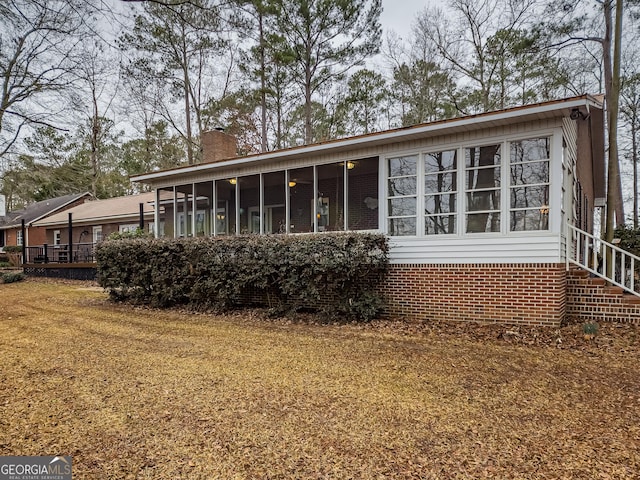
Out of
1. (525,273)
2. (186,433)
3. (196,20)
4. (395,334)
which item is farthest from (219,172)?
(186,433)

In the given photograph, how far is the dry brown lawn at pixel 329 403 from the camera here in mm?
2455

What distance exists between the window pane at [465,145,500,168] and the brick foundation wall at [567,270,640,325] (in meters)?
2.31

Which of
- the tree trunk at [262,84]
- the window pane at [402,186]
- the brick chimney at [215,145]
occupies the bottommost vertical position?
the window pane at [402,186]

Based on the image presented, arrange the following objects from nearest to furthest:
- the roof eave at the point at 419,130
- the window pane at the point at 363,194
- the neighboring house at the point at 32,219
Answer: the roof eave at the point at 419,130 → the window pane at the point at 363,194 → the neighboring house at the point at 32,219

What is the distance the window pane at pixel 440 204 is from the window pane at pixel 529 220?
3.18ft

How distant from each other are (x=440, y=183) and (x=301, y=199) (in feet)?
14.5

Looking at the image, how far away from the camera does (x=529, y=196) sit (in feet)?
20.5

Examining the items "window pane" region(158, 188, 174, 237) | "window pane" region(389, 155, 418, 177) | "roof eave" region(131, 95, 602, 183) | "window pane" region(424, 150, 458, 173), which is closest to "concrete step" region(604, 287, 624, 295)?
"roof eave" region(131, 95, 602, 183)

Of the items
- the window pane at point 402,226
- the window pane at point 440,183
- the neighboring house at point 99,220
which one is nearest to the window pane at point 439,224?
the window pane at point 402,226

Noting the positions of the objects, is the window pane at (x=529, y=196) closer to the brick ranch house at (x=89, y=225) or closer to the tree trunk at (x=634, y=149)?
the tree trunk at (x=634, y=149)

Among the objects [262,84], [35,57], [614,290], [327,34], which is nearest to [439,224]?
[614,290]

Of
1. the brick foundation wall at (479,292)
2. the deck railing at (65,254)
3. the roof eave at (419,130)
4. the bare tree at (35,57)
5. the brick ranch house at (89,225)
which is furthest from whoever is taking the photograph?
the brick ranch house at (89,225)

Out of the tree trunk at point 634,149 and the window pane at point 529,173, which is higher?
the tree trunk at point 634,149

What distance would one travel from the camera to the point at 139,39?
15781 millimetres
